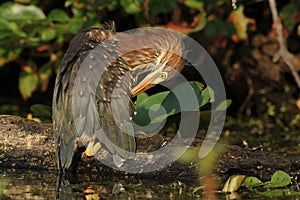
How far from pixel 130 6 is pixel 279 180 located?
2102mm

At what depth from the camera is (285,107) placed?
6074 millimetres

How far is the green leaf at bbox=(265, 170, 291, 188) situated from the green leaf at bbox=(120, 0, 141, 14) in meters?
2.03

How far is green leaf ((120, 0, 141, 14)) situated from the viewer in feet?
17.0

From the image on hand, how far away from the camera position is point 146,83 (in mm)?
3973

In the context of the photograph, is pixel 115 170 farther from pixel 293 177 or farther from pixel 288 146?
pixel 288 146

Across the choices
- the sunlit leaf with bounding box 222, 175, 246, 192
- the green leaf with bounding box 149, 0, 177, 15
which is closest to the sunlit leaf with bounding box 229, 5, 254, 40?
the green leaf with bounding box 149, 0, 177, 15

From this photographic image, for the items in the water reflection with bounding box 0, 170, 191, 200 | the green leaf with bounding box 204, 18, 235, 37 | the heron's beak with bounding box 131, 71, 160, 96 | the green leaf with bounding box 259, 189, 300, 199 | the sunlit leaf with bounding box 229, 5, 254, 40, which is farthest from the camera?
the sunlit leaf with bounding box 229, 5, 254, 40

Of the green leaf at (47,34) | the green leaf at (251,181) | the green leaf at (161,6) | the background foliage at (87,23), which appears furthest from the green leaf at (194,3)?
the green leaf at (251,181)

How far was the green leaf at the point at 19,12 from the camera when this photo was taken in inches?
196

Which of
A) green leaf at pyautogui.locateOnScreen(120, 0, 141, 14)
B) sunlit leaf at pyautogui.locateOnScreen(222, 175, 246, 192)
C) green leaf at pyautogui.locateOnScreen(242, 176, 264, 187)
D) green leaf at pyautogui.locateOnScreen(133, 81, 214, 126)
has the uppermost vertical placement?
green leaf at pyautogui.locateOnScreen(120, 0, 141, 14)

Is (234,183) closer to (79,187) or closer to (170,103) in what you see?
(79,187)

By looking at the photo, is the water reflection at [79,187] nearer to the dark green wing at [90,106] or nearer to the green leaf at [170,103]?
A: the dark green wing at [90,106]

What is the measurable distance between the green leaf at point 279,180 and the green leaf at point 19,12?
7.00 feet

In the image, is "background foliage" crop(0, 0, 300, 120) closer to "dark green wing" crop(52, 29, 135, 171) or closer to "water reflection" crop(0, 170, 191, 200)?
"dark green wing" crop(52, 29, 135, 171)
